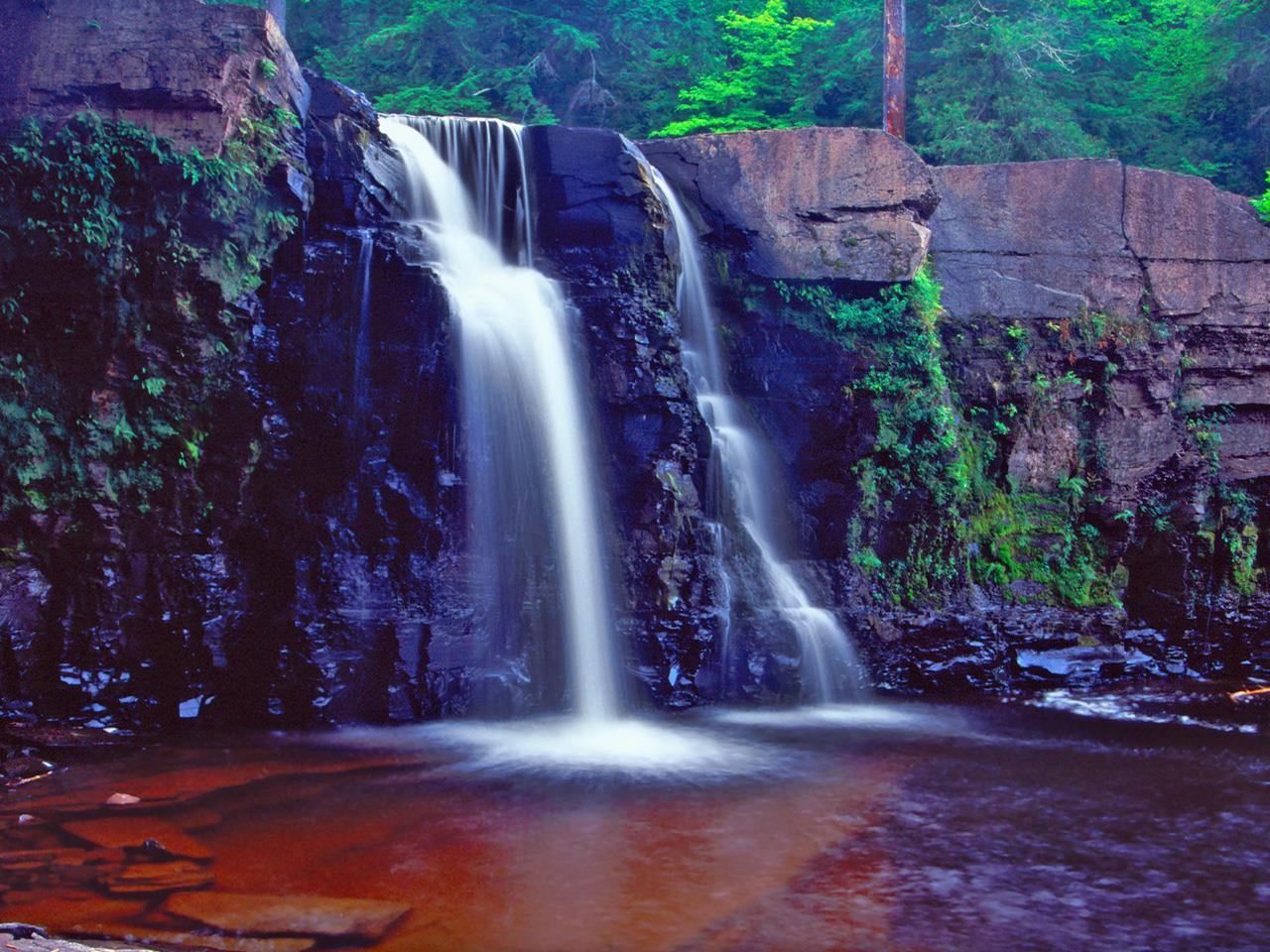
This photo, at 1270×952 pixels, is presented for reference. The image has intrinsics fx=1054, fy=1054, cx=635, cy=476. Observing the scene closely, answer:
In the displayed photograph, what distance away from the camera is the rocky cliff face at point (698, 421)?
8094 mm

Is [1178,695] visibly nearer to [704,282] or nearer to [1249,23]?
[704,282]

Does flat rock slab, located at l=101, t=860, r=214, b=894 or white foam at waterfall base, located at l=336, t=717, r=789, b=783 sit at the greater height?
white foam at waterfall base, located at l=336, t=717, r=789, b=783

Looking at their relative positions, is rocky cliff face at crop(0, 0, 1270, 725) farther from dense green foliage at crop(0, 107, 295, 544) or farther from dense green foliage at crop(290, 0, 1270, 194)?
dense green foliage at crop(290, 0, 1270, 194)

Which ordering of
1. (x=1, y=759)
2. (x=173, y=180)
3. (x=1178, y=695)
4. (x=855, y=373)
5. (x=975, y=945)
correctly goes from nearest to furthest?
(x=975, y=945), (x=1, y=759), (x=173, y=180), (x=1178, y=695), (x=855, y=373)

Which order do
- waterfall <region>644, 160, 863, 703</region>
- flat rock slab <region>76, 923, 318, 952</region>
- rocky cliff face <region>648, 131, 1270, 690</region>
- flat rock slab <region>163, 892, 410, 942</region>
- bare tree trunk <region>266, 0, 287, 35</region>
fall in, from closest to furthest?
flat rock slab <region>76, 923, 318, 952</region>, flat rock slab <region>163, 892, 410, 942</region>, waterfall <region>644, 160, 863, 703</region>, rocky cliff face <region>648, 131, 1270, 690</region>, bare tree trunk <region>266, 0, 287, 35</region>

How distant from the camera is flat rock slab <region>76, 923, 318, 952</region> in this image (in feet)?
13.6

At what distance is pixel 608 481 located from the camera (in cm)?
916

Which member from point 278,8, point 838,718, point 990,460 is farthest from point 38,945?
point 278,8

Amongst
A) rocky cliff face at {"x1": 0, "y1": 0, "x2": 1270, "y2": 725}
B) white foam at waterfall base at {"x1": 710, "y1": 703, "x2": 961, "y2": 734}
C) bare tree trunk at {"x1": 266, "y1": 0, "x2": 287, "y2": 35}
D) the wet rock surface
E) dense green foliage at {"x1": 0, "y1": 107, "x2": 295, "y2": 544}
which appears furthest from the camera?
bare tree trunk at {"x1": 266, "y1": 0, "x2": 287, "y2": 35}

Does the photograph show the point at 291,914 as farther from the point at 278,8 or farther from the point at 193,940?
the point at 278,8

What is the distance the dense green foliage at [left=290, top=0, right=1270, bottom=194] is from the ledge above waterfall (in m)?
5.01

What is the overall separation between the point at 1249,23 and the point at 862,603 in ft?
41.1

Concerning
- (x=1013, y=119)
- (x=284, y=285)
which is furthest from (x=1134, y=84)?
(x=284, y=285)

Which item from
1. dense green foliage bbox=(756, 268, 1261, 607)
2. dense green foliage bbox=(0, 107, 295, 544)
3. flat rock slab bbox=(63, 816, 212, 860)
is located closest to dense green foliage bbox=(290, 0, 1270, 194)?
dense green foliage bbox=(756, 268, 1261, 607)
